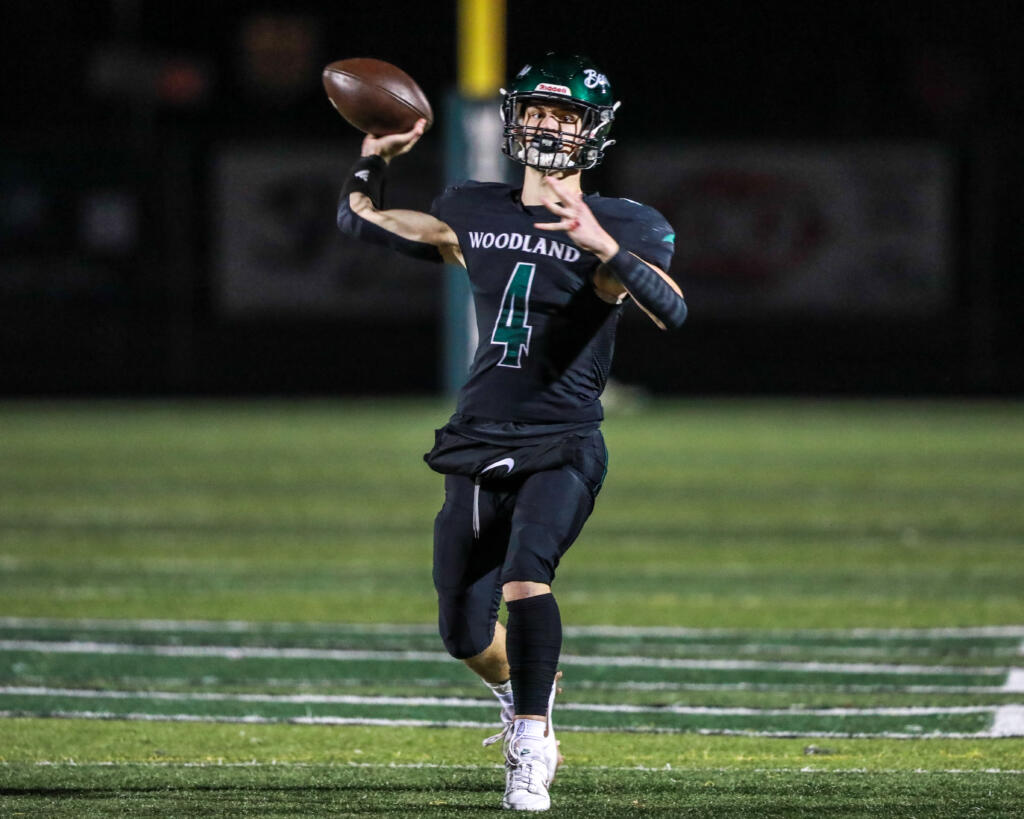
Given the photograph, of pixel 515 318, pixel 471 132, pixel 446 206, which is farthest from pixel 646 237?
pixel 471 132

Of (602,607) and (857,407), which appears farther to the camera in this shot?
(857,407)

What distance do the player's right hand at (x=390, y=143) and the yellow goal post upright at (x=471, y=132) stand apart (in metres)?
10.3

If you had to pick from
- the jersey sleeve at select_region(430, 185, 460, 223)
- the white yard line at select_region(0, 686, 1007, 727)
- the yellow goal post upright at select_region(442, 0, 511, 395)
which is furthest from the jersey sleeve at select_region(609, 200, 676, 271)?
the yellow goal post upright at select_region(442, 0, 511, 395)

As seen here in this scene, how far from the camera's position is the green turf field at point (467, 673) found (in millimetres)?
4645

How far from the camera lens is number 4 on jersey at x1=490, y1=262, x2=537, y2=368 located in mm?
4570

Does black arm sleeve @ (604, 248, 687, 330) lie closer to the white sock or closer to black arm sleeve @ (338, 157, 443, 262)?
black arm sleeve @ (338, 157, 443, 262)

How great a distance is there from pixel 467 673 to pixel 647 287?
2374mm

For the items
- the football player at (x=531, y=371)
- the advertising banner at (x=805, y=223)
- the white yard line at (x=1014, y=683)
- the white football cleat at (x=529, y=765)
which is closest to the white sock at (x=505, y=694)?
the football player at (x=531, y=371)

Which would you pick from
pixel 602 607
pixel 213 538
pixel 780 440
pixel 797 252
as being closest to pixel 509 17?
pixel 797 252

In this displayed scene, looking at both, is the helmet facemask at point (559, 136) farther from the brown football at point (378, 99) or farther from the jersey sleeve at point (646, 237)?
the brown football at point (378, 99)

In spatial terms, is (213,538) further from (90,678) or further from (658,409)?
(658,409)

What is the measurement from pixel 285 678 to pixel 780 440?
10188 mm

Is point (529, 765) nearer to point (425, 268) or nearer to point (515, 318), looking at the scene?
point (515, 318)

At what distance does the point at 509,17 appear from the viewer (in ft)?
112
